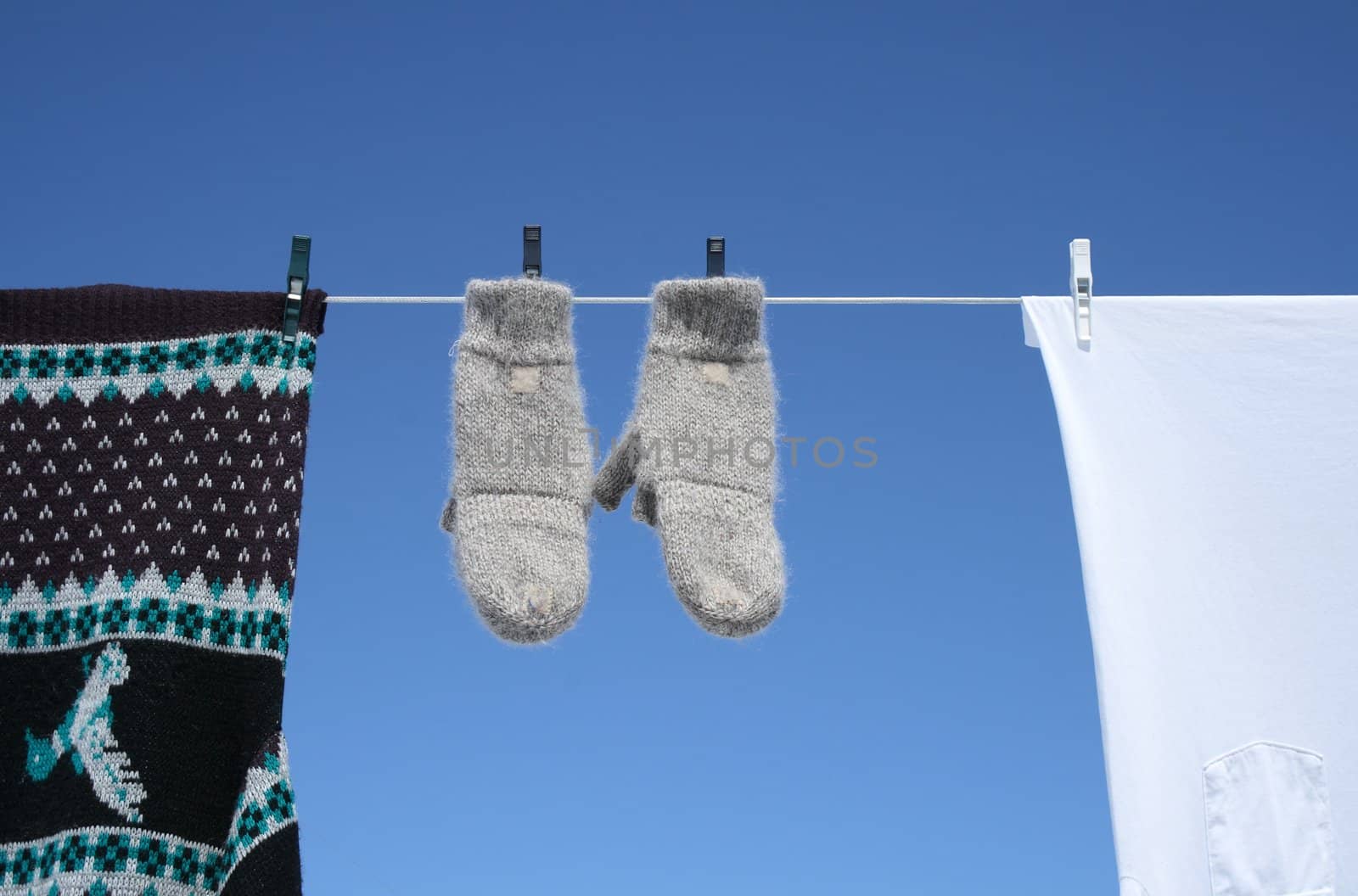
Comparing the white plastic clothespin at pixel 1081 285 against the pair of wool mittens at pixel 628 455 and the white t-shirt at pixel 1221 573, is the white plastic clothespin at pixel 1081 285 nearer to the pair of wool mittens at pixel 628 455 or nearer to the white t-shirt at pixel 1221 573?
the white t-shirt at pixel 1221 573

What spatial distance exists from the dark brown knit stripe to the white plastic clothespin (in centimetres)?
89

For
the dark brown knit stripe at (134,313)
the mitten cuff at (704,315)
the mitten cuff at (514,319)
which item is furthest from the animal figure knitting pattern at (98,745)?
the mitten cuff at (704,315)

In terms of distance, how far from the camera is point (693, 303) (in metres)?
1.43

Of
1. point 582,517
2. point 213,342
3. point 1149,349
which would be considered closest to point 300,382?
point 213,342

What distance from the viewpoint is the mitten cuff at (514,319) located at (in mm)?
1399

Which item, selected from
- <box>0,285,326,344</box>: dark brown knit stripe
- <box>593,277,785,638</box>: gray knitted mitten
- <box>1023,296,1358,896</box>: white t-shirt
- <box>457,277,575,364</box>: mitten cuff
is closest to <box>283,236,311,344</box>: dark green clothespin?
<box>0,285,326,344</box>: dark brown knit stripe

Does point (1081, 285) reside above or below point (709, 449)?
above

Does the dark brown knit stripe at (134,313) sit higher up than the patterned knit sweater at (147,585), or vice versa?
the dark brown knit stripe at (134,313)

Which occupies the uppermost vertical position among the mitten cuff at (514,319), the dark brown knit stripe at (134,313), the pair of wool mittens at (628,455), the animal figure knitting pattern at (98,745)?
the dark brown knit stripe at (134,313)

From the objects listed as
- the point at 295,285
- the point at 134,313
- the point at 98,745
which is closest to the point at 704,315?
the point at 295,285

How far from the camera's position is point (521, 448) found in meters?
1.39

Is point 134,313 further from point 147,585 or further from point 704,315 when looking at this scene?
→ point 704,315

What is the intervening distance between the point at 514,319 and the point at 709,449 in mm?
257

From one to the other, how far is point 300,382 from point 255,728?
38cm
